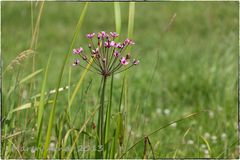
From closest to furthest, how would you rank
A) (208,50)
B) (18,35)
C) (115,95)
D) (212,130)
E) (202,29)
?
(212,130), (115,95), (208,50), (18,35), (202,29)

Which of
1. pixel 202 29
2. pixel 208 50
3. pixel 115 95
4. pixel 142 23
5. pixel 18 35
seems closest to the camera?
pixel 115 95

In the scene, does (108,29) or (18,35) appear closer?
(18,35)

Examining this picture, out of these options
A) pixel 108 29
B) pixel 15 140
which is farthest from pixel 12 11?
pixel 15 140

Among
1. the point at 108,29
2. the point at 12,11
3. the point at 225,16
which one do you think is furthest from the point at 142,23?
the point at 12,11

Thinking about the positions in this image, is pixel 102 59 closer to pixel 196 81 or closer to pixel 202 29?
pixel 196 81

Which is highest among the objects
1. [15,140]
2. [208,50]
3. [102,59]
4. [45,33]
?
[45,33]

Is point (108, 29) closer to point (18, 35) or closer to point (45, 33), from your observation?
point (45, 33)

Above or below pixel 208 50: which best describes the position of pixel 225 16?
above
